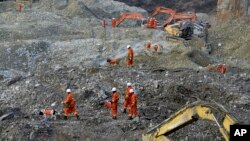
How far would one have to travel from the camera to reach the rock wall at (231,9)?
27.3 meters

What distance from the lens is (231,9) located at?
28.0 m

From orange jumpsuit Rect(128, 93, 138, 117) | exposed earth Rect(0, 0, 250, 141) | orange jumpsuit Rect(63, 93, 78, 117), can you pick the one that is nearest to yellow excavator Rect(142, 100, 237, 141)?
exposed earth Rect(0, 0, 250, 141)

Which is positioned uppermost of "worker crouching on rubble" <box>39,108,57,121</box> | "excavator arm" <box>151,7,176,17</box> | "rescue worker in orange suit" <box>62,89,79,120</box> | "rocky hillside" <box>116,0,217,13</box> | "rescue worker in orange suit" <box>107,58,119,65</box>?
"rescue worker in orange suit" <box>62,89,79,120</box>

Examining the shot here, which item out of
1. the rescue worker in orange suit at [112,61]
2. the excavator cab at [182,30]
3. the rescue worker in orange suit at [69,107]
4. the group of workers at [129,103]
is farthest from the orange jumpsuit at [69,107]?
the excavator cab at [182,30]

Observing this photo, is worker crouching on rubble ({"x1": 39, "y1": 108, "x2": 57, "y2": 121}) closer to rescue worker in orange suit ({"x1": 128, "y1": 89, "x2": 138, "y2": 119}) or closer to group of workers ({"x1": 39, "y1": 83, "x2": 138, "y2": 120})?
group of workers ({"x1": 39, "y1": 83, "x2": 138, "y2": 120})

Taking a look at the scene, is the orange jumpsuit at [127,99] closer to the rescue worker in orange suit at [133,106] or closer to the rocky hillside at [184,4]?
the rescue worker in orange suit at [133,106]

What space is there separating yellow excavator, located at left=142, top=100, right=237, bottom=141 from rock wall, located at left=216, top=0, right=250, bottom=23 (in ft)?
57.7

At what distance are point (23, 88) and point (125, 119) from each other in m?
3.95

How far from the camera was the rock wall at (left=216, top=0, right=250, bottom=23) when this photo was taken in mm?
27302

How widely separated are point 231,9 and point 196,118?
1910 centimetres

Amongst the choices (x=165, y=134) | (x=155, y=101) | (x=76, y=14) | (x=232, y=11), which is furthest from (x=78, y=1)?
(x=165, y=134)

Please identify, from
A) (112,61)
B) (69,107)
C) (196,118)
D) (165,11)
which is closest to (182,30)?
(112,61)

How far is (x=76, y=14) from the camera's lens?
3167 centimetres

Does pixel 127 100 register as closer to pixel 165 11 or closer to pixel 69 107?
pixel 69 107
